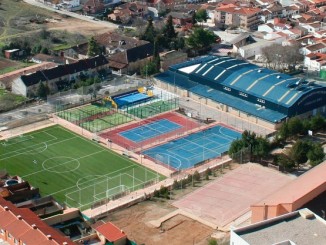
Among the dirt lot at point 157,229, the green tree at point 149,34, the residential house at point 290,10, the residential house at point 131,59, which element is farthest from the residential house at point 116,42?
the dirt lot at point 157,229

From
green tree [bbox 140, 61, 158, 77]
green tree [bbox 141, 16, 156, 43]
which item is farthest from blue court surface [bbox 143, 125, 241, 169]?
green tree [bbox 141, 16, 156, 43]

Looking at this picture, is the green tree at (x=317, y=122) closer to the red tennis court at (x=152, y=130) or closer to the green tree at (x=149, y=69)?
the red tennis court at (x=152, y=130)

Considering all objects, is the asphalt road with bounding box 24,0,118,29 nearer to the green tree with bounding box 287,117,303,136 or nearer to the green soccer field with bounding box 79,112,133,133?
the green soccer field with bounding box 79,112,133,133

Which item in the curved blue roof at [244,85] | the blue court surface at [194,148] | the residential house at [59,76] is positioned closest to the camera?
the blue court surface at [194,148]

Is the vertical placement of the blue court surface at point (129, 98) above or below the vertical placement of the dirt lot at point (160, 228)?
above

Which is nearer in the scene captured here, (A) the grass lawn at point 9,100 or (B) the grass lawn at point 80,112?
(B) the grass lawn at point 80,112

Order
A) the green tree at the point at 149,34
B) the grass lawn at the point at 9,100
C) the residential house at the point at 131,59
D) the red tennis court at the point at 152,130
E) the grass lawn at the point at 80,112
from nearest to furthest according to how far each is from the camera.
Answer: the red tennis court at the point at 152,130, the grass lawn at the point at 80,112, the grass lawn at the point at 9,100, the residential house at the point at 131,59, the green tree at the point at 149,34

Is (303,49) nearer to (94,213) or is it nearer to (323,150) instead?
(323,150)
